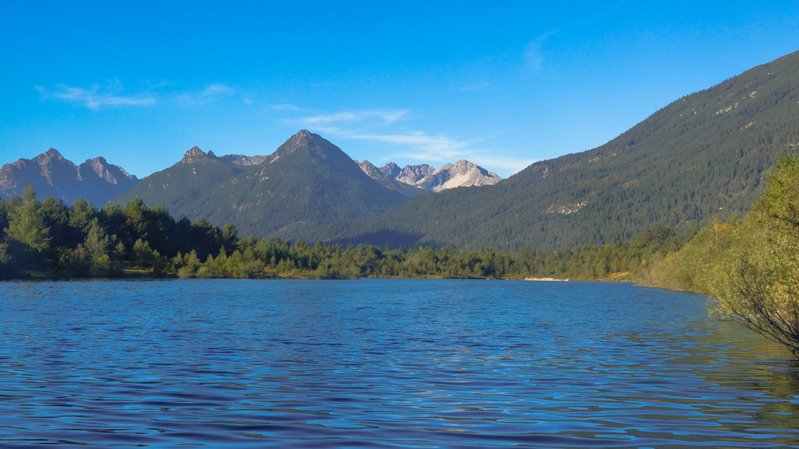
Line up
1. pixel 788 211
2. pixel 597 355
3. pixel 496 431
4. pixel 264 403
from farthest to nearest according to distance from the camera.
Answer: pixel 788 211 < pixel 597 355 < pixel 264 403 < pixel 496 431

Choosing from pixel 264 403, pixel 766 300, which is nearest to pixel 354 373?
pixel 264 403

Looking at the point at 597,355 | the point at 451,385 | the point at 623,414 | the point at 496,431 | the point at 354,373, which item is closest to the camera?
the point at 496,431

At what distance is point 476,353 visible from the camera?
4738 centimetres

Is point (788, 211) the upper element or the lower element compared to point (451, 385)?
upper

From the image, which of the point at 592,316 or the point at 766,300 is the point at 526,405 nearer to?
the point at 766,300

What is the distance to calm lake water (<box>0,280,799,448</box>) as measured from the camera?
23.5 meters

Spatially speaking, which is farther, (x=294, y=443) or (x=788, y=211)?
(x=788, y=211)

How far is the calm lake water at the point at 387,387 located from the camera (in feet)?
77.0

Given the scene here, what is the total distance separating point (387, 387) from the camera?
33.2m

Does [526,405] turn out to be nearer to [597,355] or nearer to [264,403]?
[264,403]

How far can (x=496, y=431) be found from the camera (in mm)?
24125

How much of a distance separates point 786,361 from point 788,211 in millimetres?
28957

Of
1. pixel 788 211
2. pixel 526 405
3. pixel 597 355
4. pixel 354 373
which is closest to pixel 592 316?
pixel 788 211

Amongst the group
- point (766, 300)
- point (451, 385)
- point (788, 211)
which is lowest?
point (451, 385)
